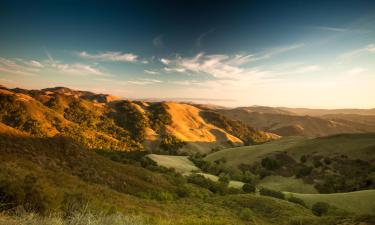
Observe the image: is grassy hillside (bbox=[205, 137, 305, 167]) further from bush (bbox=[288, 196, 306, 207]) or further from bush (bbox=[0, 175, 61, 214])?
bush (bbox=[0, 175, 61, 214])

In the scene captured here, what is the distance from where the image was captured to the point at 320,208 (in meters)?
38.3

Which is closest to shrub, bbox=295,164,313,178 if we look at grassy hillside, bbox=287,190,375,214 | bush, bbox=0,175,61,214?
grassy hillside, bbox=287,190,375,214

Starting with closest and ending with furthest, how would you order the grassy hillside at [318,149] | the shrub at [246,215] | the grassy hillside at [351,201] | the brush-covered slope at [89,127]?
the shrub at [246,215]
the grassy hillside at [351,201]
the grassy hillside at [318,149]
the brush-covered slope at [89,127]

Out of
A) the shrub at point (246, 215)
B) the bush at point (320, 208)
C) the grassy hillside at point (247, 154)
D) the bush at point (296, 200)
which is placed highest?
the shrub at point (246, 215)

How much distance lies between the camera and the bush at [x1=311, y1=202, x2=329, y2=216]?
37228 mm

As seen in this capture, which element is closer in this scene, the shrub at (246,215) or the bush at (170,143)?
the shrub at (246,215)

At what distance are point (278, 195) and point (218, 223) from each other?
38.6 meters

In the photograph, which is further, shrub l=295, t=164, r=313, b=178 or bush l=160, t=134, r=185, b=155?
bush l=160, t=134, r=185, b=155

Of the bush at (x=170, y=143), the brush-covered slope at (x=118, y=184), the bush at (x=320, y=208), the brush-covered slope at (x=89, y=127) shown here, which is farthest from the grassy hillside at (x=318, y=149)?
the brush-covered slope at (x=118, y=184)

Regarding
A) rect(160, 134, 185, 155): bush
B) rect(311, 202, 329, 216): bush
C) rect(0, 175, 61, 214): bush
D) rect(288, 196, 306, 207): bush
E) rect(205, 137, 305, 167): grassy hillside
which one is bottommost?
rect(160, 134, 185, 155): bush

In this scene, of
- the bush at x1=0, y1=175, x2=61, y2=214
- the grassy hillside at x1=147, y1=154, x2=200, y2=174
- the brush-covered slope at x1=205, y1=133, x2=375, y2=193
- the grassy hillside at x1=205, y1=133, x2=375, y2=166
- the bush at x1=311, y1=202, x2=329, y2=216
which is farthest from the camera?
the grassy hillside at x1=205, y1=133, x2=375, y2=166

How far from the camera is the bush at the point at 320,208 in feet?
122

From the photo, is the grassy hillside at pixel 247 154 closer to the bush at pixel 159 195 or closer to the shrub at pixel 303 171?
the shrub at pixel 303 171

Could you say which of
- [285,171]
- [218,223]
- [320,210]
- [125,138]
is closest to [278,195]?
[320,210]
